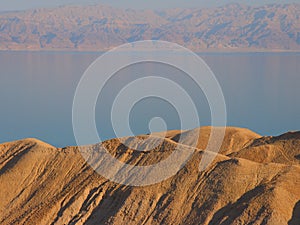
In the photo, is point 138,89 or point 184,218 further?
point 138,89

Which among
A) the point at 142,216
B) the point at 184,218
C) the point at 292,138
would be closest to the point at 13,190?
the point at 142,216

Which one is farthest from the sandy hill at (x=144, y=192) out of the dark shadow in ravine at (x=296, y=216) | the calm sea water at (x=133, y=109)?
the calm sea water at (x=133, y=109)

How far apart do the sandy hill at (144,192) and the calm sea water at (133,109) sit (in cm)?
Answer: 4349

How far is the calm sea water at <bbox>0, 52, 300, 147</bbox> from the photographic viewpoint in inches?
3479

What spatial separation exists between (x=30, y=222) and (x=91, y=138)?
4397 cm

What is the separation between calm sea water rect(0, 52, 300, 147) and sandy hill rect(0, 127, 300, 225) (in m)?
43.5

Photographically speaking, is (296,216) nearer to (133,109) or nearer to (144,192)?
(144,192)

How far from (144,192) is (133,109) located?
64.7 meters

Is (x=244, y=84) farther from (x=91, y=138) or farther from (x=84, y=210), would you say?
(x=84, y=210)

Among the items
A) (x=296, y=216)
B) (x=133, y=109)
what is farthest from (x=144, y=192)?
(x=133, y=109)

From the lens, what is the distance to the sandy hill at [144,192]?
28.3 m

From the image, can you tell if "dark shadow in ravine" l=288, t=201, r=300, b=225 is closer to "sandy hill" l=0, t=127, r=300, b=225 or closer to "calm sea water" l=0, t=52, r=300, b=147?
"sandy hill" l=0, t=127, r=300, b=225

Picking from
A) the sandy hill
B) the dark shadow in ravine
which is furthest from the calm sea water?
the dark shadow in ravine

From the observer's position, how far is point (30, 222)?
103 ft
